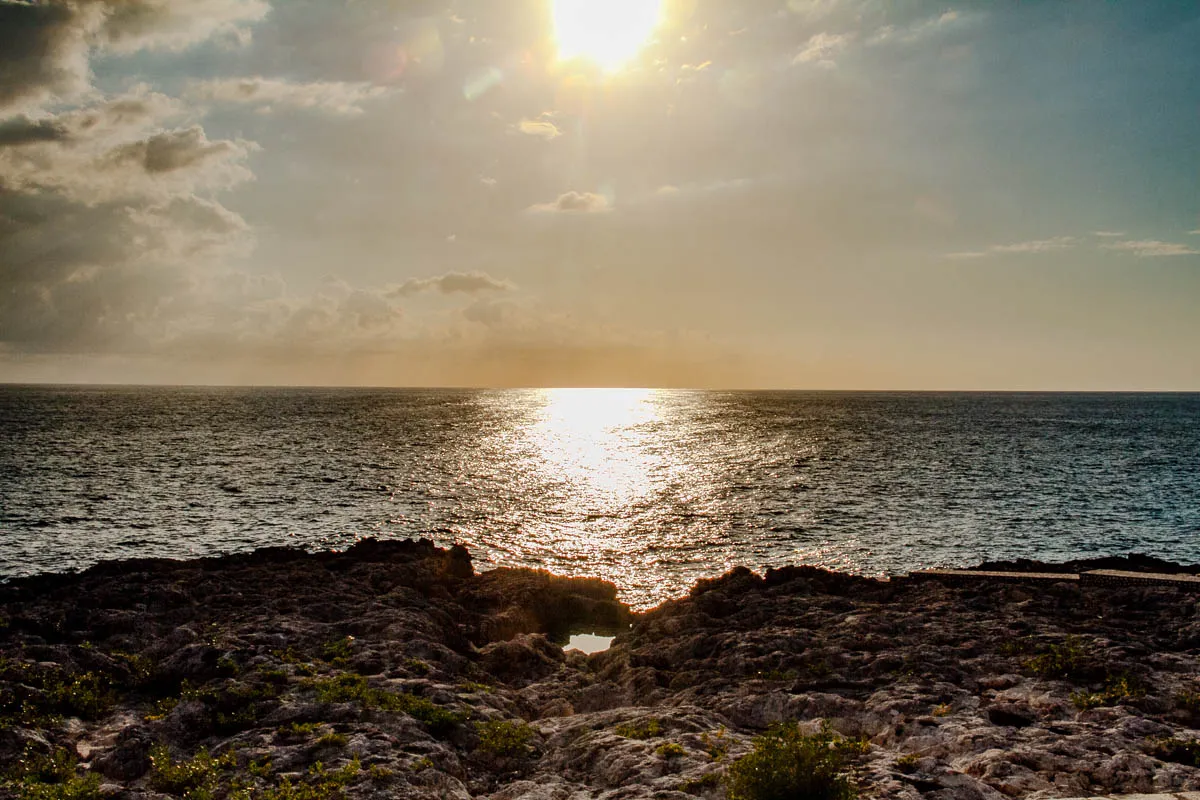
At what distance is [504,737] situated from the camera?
15.1 m

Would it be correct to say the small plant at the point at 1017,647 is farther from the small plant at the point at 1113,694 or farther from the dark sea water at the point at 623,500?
the dark sea water at the point at 623,500

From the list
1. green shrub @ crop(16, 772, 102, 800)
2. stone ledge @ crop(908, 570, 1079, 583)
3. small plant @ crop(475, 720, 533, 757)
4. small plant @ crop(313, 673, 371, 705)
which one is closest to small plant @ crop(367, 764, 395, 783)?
small plant @ crop(475, 720, 533, 757)

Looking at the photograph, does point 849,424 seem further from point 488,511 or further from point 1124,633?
point 1124,633

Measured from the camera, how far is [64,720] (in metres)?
14.6

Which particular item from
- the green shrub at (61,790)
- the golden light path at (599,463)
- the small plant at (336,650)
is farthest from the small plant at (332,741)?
the golden light path at (599,463)

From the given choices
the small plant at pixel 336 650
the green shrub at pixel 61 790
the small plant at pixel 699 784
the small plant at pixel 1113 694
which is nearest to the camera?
the green shrub at pixel 61 790

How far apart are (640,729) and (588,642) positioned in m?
12.6

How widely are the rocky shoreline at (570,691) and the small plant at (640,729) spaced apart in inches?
2.8

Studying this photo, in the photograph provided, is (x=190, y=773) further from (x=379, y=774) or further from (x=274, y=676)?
(x=274, y=676)

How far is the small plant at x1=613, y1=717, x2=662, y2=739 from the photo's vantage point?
14625mm

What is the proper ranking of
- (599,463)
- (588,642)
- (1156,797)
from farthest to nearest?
(599,463) < (588,642) < (1156,797)

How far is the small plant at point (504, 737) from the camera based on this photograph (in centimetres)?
1470

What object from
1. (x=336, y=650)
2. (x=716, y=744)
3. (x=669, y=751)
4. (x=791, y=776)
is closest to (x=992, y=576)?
(x=716, y=744)

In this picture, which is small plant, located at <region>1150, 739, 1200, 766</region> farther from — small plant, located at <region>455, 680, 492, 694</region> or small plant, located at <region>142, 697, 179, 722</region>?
small plant, located at <region>142, 697, 179, 722</region>
